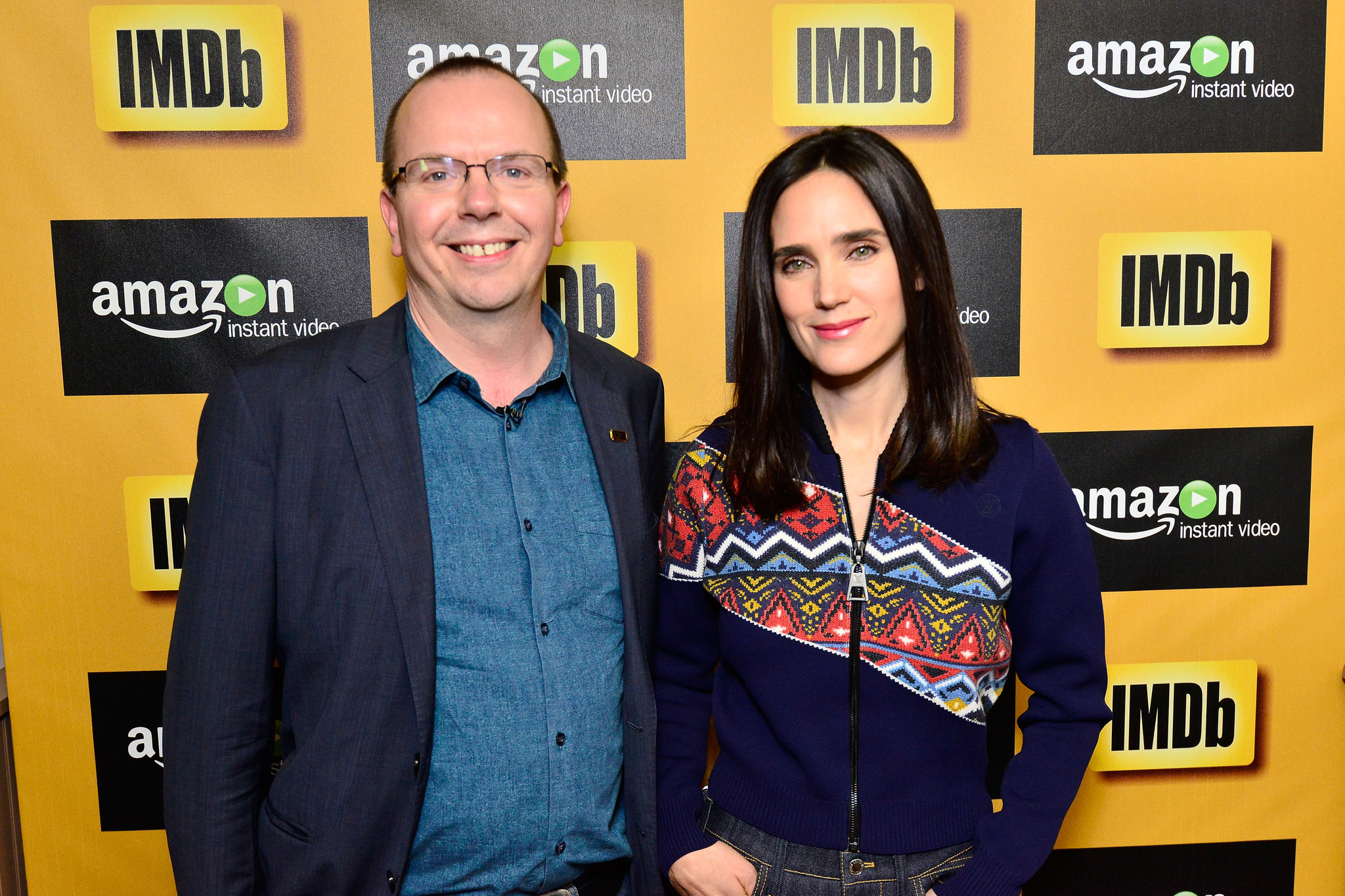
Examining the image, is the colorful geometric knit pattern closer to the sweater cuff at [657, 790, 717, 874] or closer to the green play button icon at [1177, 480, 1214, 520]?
the sweater cuff at [657, 790, 717, 874]

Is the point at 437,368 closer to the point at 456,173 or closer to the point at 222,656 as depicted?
the point at 456,173

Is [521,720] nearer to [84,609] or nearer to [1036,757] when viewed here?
[1036,757]

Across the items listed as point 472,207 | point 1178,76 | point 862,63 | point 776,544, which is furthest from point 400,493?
point 1178,76

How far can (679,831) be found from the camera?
1.39m

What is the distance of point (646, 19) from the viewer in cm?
192

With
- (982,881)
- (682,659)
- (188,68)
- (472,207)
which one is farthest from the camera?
(188,68)

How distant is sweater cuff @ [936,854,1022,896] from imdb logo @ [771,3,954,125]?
1.42 meters

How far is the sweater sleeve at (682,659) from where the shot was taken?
1.42m

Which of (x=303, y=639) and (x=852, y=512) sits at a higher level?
(x=852, y=512)

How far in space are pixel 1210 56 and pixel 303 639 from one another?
6.88ft

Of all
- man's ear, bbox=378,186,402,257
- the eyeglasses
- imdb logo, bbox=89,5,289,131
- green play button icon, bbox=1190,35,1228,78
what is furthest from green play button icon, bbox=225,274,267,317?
green play button icon, bbox=1190,35,1228,78

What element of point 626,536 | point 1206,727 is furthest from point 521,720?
point 1206,727

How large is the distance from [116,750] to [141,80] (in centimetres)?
139

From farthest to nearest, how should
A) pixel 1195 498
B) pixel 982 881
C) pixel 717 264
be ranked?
pixel 1195 498 < pixel 717 264 < pixel 982 881
